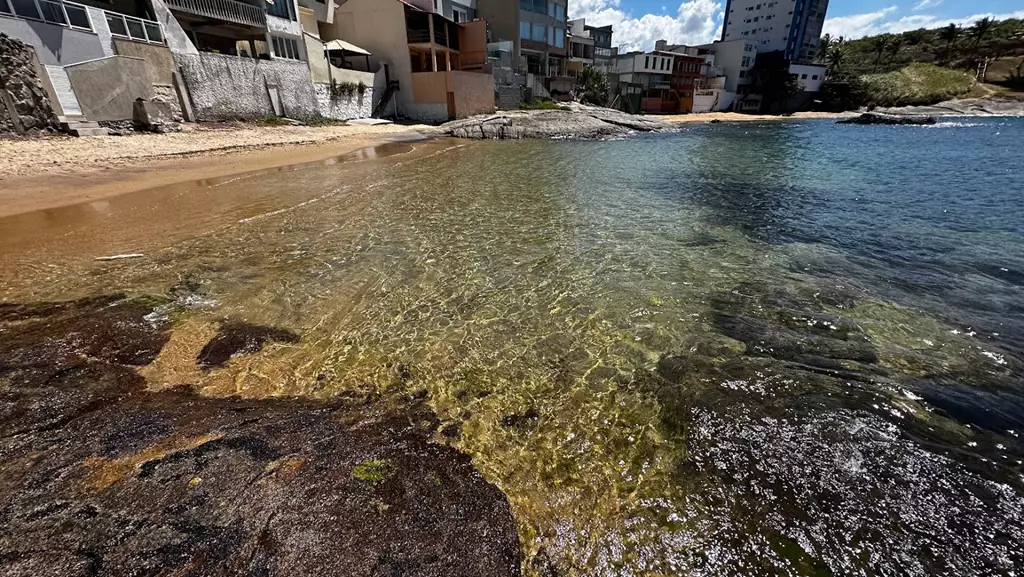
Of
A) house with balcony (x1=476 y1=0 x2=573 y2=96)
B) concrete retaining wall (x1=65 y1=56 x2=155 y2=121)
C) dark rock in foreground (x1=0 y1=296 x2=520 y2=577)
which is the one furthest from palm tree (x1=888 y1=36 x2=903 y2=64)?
dark rock in foreground (x1=0 y1=296 x2=520 y2=577)

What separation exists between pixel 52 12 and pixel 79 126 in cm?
500

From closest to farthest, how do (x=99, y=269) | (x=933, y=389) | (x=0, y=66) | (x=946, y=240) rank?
1. (x=933, y=389)
2. (x=99, y=269)
3. (x=946, y=240)
4. (x=0, y=66)

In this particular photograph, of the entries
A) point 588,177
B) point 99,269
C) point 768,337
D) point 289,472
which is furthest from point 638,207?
point 99,269

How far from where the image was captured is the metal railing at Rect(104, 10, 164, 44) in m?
20.9

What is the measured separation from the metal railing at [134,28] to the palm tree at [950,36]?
4782 inches

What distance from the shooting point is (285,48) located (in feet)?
106

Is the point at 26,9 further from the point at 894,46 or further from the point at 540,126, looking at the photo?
the point at 894,46

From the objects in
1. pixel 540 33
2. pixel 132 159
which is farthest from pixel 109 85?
pixel 540 33

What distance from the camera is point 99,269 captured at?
26.1ft

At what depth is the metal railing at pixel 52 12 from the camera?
56.2 feet

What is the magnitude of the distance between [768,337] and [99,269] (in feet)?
38.3

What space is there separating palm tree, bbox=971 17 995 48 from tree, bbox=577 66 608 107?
80.3 meters

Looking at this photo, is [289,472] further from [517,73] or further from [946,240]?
[517,73]

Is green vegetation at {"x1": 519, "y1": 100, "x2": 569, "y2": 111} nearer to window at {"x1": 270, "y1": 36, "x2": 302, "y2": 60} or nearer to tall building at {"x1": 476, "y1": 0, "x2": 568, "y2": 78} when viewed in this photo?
tall building at {"x1": 476, "y1": 0, "x2": 568, "y2": 78}
